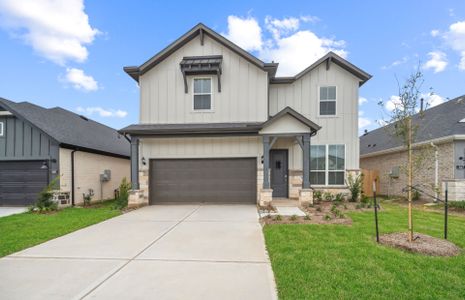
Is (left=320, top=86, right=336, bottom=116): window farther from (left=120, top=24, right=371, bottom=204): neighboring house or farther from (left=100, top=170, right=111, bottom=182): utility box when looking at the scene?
(left=100, top=170, right=111, bottom=182): utility box

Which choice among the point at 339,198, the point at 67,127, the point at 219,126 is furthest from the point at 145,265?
the point at 67,127

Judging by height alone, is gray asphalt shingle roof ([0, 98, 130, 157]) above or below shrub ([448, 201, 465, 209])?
above

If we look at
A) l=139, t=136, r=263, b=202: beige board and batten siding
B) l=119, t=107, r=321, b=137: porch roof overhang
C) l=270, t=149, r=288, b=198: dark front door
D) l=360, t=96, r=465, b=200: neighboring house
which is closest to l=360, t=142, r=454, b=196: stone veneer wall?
l=360, t=96, r=465, b=200: neighboring house

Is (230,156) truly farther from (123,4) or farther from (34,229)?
(123,4)

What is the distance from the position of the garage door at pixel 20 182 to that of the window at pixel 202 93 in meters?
7.36

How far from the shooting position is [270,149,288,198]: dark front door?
1241cm

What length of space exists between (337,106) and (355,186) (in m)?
3.83

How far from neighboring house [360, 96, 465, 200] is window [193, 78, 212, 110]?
23.8 ft

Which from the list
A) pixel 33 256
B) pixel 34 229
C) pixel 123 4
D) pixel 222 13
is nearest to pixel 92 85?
pixel 123 4

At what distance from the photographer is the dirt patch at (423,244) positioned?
4836 mm

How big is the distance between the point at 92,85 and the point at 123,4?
15119mm

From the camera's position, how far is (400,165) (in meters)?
11.8

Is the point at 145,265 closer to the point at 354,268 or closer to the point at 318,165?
the point at 354,268

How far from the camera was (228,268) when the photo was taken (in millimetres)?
4285
